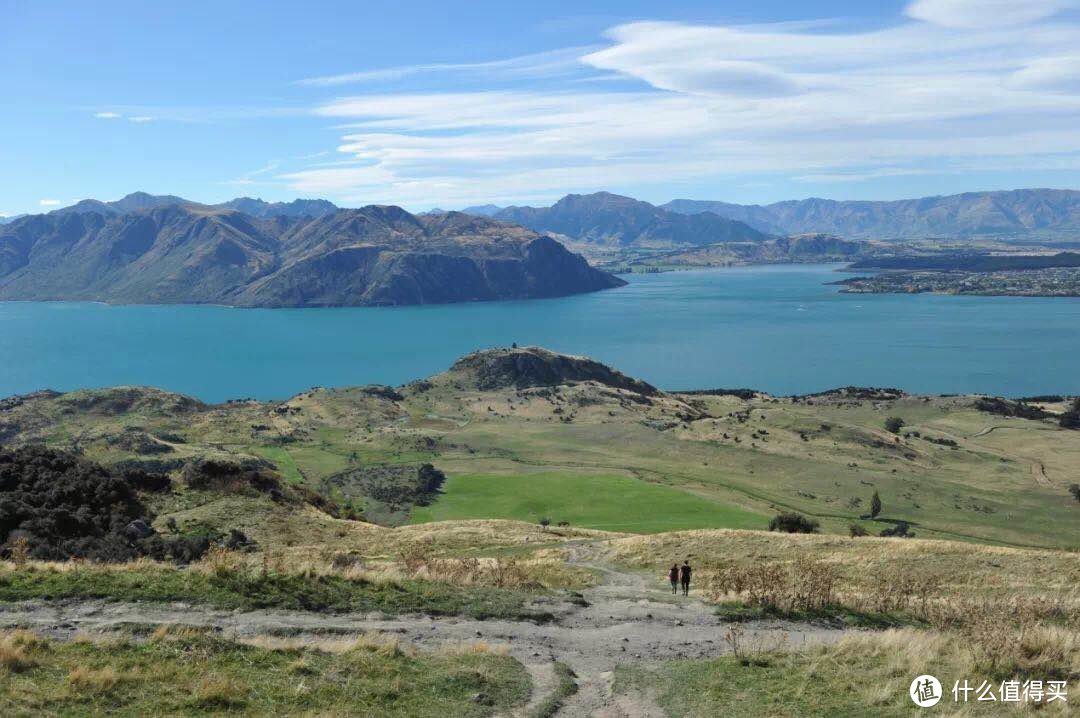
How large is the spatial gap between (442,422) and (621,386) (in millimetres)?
44160

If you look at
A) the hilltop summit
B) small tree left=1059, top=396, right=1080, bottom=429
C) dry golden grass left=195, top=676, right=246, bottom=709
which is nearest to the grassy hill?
the hilltop summit

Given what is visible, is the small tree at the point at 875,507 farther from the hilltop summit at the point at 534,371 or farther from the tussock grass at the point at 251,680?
the hilltop summit at the point at 534,371

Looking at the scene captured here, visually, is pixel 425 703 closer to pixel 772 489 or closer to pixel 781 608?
pixel 781 608

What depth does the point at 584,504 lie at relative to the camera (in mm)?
70812

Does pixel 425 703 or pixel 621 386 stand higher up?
pixel 425 703

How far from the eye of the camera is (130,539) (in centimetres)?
2909

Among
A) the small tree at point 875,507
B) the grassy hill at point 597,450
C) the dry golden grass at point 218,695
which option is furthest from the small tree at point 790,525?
the dry golden grass at point 218,695

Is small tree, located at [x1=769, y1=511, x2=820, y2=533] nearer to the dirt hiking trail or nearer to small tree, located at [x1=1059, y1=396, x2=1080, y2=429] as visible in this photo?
the dirt hiking trail

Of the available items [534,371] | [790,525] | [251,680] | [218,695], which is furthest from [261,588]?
[534,371]

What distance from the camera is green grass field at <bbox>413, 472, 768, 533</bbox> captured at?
6228 centimetres

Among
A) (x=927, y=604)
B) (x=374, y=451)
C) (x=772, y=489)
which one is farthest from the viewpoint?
(x=374, y=451)

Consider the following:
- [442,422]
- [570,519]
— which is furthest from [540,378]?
[570,519]

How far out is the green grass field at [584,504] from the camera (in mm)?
62284

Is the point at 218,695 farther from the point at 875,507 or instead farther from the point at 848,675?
the point at 875,507
